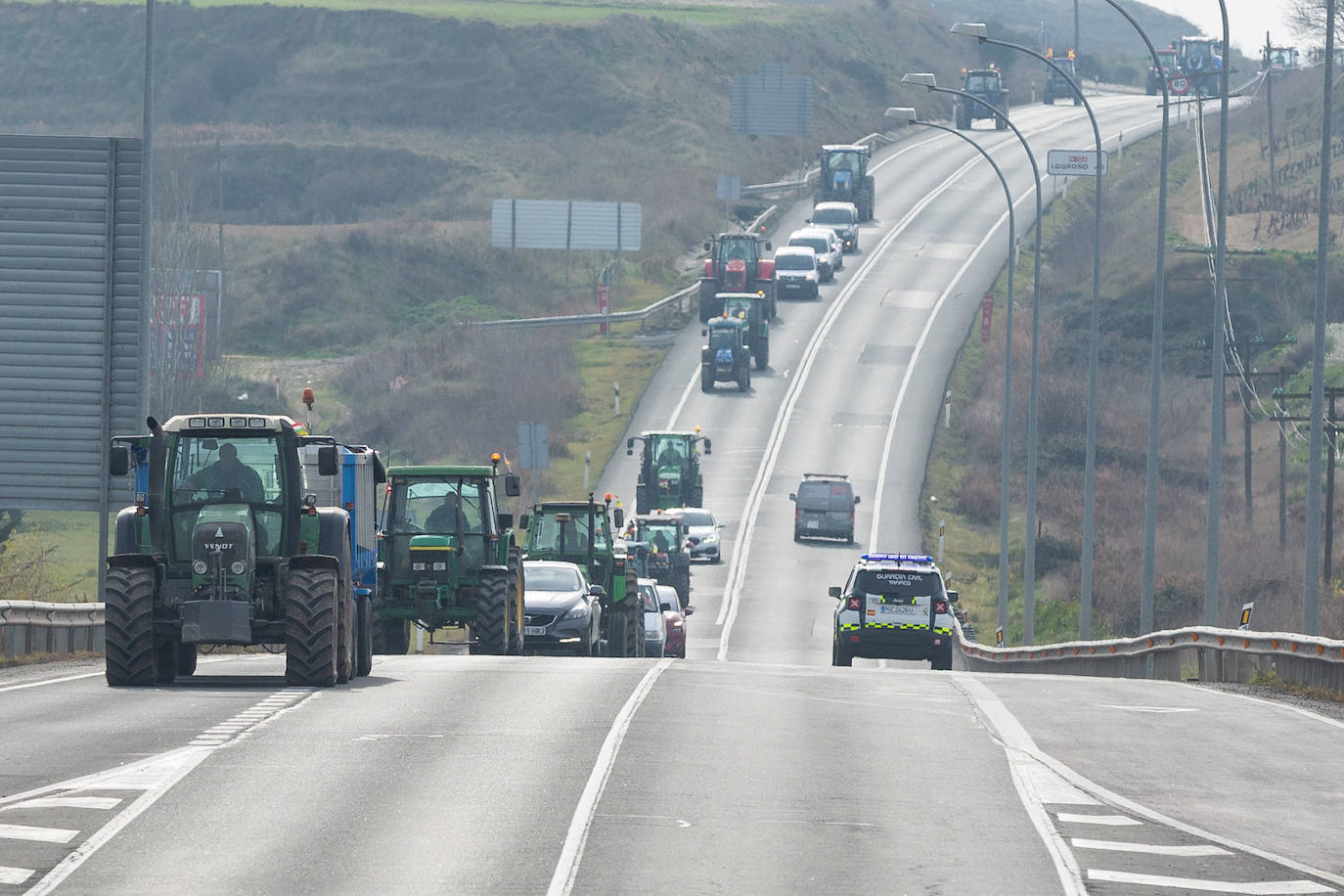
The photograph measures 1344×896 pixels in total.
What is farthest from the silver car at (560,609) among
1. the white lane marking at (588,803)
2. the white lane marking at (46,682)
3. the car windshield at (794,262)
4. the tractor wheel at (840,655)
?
the car windshield at (794,262)

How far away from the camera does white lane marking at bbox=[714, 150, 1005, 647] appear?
175 ft

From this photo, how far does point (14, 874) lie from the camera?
11617 millimetres

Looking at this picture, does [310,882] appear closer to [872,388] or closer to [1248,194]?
[872,388]

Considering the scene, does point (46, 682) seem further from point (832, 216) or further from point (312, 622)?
point (832, 216)

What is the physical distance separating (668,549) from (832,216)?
44.0 meters

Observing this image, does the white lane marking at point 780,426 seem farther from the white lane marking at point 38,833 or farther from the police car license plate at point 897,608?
the white lane marking at point 38,833

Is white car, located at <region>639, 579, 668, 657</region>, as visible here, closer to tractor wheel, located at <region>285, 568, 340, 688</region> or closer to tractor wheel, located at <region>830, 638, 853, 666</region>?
tractor wheel, located at <region>830, 638, 853, 666</region>

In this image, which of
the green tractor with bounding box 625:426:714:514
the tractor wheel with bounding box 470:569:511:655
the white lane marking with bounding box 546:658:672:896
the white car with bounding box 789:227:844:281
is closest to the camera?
the white lane marking with bounding box 546:658:672:896

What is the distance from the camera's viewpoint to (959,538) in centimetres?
6250

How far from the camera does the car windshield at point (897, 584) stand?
32.7 m

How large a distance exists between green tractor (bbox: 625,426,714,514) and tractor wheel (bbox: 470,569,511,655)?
32.1 meters

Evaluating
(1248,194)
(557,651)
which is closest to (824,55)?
(1248,194)

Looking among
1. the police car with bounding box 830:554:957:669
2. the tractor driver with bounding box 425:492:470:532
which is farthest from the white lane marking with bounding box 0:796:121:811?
the police car with bounding box 830:554:957:669

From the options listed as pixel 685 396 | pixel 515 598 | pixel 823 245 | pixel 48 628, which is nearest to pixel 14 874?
pixel 48 628
